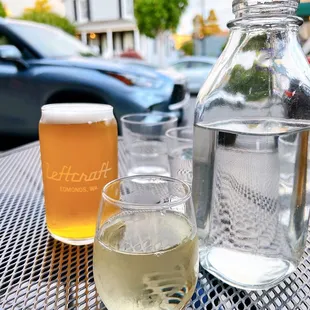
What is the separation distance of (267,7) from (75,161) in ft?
0.92

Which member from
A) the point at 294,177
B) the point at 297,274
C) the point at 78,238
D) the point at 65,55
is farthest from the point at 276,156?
the point at 65,55

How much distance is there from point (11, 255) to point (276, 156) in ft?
1.18

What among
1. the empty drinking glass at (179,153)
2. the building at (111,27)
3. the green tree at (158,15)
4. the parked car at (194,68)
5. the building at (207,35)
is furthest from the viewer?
the building at (111,27)

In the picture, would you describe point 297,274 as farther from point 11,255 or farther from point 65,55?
point 65,55

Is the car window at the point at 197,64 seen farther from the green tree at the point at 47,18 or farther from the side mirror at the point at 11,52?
the green tree at the point at 47,18

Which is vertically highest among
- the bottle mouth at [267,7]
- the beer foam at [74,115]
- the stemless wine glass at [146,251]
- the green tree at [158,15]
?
the green tree at [158,15]

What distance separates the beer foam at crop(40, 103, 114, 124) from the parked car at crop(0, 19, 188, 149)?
4.83ft

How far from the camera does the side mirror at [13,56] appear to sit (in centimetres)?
209

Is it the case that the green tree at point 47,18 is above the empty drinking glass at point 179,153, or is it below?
above

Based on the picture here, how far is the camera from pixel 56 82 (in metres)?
2.11

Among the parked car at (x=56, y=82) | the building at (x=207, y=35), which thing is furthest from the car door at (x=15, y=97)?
the building at (x=207, y=35)

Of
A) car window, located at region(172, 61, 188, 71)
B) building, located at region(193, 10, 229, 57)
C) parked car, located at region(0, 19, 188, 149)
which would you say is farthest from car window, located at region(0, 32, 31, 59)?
building, located at region(193, 10, 229, 57)

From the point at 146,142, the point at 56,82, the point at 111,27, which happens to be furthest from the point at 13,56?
the point at 111,27

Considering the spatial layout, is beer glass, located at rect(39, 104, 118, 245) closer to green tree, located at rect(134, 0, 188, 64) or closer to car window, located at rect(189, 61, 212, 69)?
car window, located at rect(189, 61, 212, 69)
